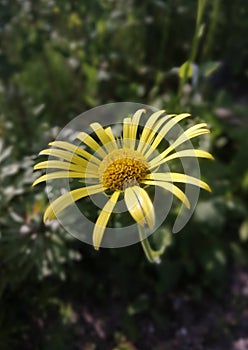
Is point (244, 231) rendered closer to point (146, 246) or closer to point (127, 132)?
point (146, 246)

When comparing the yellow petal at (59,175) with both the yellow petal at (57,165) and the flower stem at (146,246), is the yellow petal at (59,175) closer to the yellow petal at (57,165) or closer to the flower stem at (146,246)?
the yellow petal at (57,165)

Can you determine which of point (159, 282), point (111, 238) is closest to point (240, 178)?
point (159, 282)

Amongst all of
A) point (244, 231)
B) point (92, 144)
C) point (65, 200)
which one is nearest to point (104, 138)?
point (92, 144)

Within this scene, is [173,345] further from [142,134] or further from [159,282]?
[142,134]

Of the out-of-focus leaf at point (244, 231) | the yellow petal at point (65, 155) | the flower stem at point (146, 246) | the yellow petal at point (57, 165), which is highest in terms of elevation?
the out-of-focus leaf at point (244, 231)

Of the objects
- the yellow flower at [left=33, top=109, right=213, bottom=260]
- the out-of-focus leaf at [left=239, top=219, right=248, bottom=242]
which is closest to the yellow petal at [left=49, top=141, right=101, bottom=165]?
the yellow flower at [left=33, top=109, right=213, bottom=260]

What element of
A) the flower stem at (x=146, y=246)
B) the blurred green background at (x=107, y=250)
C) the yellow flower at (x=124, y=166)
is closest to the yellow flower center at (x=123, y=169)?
the yellow flower at (x=124, y=166)
